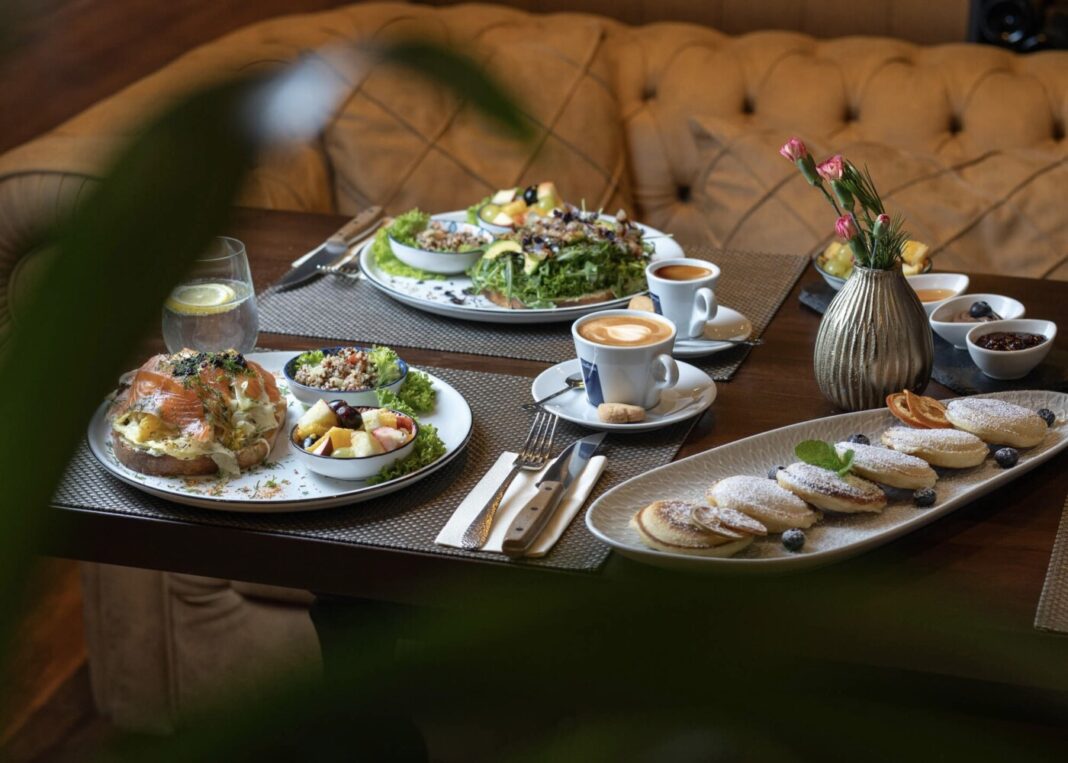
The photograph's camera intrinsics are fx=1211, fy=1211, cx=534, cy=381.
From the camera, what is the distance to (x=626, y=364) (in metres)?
1.32

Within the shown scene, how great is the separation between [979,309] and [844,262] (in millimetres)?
220

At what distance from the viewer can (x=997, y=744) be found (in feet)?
0.53

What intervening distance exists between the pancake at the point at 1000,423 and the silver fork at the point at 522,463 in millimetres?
418

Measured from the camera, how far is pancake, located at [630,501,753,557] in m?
1.01

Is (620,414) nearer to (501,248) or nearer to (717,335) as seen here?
(717,335)

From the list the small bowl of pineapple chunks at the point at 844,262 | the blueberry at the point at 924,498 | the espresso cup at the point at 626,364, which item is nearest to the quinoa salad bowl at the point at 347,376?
the espresso cup at the point at 626,364

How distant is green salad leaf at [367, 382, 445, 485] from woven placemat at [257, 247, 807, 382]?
223 mm

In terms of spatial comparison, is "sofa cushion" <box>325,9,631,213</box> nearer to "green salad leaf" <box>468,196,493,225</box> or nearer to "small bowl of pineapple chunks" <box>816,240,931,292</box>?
"green salad leaf" <box>468,196,493,225</box>

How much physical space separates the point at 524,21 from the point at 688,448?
76.9 inches

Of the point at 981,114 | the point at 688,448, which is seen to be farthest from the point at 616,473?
the point at 981,114

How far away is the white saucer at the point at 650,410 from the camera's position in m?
1.31

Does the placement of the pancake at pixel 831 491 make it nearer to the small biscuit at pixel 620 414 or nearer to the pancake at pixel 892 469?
the pancake at pixel 892 469

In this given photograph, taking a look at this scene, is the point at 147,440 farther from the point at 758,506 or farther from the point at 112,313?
the point at 112,313

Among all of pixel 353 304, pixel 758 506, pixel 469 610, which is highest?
pixel 469 610
